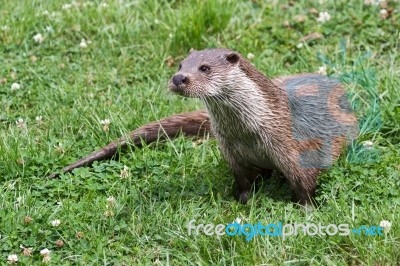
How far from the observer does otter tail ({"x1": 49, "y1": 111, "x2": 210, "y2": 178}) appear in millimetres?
5004

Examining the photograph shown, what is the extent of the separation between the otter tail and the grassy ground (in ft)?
0.22

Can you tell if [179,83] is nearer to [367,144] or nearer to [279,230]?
[279,230]

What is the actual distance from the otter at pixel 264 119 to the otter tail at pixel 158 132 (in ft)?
0.21

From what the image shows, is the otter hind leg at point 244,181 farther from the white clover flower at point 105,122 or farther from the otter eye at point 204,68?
the white clover flower at point 105,122

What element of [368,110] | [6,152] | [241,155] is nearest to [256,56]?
[368,110]

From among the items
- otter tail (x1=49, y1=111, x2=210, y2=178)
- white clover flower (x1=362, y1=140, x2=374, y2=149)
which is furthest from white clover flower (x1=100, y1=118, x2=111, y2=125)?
white clover flower (x1=362, y1=140, x2=374, y2=149)

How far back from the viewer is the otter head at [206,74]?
14.1 feet

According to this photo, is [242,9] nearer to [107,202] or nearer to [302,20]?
[302,20]

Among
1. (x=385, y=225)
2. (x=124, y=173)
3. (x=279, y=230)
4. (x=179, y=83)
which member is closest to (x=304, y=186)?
(x=279, y=230)

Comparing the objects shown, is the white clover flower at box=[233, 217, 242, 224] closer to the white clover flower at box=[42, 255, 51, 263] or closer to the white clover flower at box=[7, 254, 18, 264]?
the white clover flower at box=[42, 255, 51, 263]

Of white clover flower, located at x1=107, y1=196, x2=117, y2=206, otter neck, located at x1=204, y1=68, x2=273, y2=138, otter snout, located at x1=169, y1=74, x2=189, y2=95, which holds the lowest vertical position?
white clover flower, located at x1=107, y1=196, x2=117, y2=206

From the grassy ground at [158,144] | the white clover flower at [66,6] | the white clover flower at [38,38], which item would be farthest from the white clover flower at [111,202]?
the white clover flower at [66,6]

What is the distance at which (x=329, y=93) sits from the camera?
4965mm

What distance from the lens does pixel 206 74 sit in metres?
4.39
